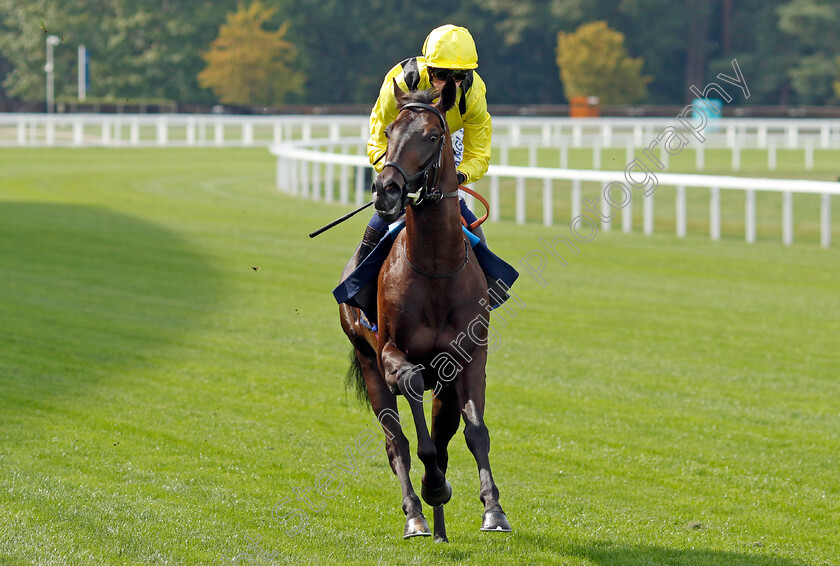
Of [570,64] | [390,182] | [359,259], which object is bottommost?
[359,259]

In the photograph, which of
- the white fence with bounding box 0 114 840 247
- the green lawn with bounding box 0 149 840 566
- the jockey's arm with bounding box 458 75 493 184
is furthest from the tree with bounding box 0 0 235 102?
the jockey's arm with bounding box 458 75 493 184

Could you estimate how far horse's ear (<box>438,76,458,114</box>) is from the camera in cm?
448

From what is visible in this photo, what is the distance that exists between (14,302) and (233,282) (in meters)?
2.38

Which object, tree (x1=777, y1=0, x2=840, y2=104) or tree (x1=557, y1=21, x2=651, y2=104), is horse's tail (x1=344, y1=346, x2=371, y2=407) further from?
tree (x1=777, y1=0, x2=840, y2=104)

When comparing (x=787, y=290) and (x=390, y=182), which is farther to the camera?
(x=787, y=290)

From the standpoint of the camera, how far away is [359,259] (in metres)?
5.35

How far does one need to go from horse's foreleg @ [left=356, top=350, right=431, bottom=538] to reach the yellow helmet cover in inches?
58.1

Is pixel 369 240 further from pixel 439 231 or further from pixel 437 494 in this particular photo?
pixel 437 494

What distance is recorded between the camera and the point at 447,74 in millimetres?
4816

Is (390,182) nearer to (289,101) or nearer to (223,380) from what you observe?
(223,380)

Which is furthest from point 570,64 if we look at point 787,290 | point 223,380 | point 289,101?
point 223,380

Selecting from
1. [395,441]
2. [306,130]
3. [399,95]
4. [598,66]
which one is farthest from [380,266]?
[598,66]

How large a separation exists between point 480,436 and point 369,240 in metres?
1.18

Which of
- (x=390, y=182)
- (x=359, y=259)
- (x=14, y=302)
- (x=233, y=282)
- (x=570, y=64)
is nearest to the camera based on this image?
(x=390, y=182)
